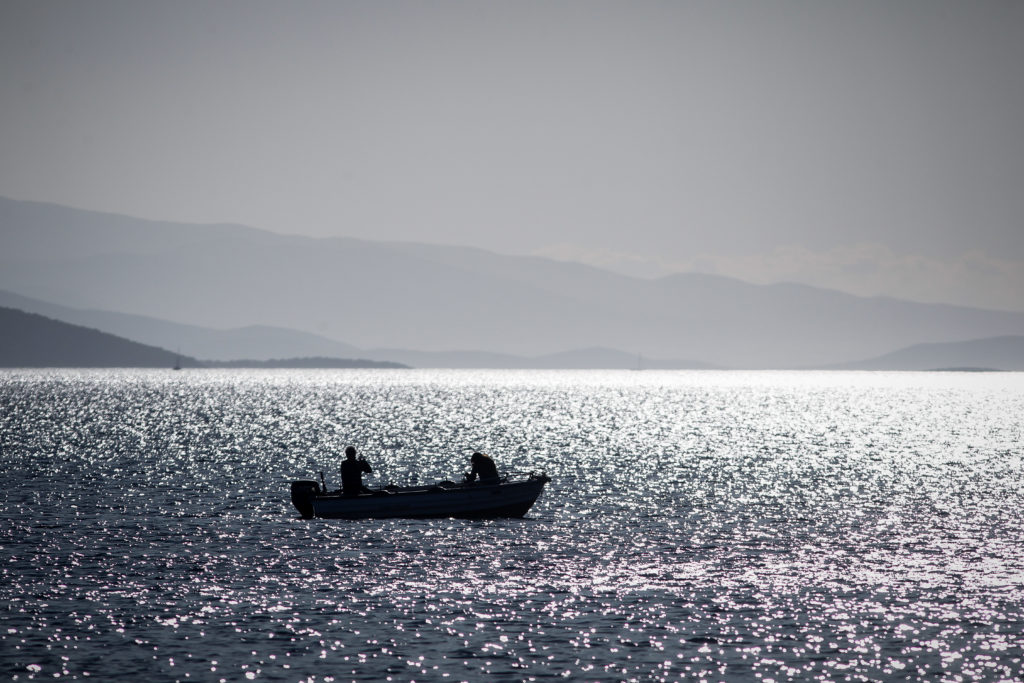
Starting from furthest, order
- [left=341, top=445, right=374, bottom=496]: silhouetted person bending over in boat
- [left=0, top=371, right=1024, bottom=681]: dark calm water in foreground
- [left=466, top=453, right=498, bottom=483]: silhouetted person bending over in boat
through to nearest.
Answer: [left=466, top=453, right=498, bottom=483]: silhouetted person bending over in boat
[left=341, top=445, right=374, bottom=496]: silhouetted person bending over in boat
[left=0, top=371, right=1024, bottom=681]: dark calm water in foreground

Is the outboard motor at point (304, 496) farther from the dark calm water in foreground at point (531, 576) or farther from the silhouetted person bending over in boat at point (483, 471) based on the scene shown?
the silhouetted person bending over in boat at point (483, 471)

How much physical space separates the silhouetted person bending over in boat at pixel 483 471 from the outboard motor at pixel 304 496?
6678mm

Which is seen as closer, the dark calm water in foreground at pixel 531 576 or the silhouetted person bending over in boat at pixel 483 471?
the dark calm water in foreground at pixel 531 576

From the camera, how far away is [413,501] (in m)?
47.5

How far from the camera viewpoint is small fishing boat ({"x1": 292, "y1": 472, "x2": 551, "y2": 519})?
47156 mm

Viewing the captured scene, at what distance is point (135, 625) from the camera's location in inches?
1085

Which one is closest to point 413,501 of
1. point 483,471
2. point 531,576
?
point 483,471

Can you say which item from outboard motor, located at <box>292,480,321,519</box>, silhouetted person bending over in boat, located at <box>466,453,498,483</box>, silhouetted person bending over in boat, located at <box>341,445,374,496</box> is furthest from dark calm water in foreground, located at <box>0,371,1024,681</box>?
silhouetted person bending over in boat, located at <box>466,453,498,483</box>

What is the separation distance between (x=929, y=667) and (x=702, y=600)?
25.7ft

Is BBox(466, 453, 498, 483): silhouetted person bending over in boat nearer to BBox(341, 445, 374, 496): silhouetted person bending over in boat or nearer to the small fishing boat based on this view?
the small fishing boat

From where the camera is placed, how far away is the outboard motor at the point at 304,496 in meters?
47.1

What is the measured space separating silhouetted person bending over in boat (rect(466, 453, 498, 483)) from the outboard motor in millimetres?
6678

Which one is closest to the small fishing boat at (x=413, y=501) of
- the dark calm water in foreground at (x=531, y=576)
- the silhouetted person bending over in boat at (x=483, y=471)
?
the silhouetted person bending over in boat at (x=483, y=471)

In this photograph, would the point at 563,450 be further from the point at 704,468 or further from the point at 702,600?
the point at 702,600
